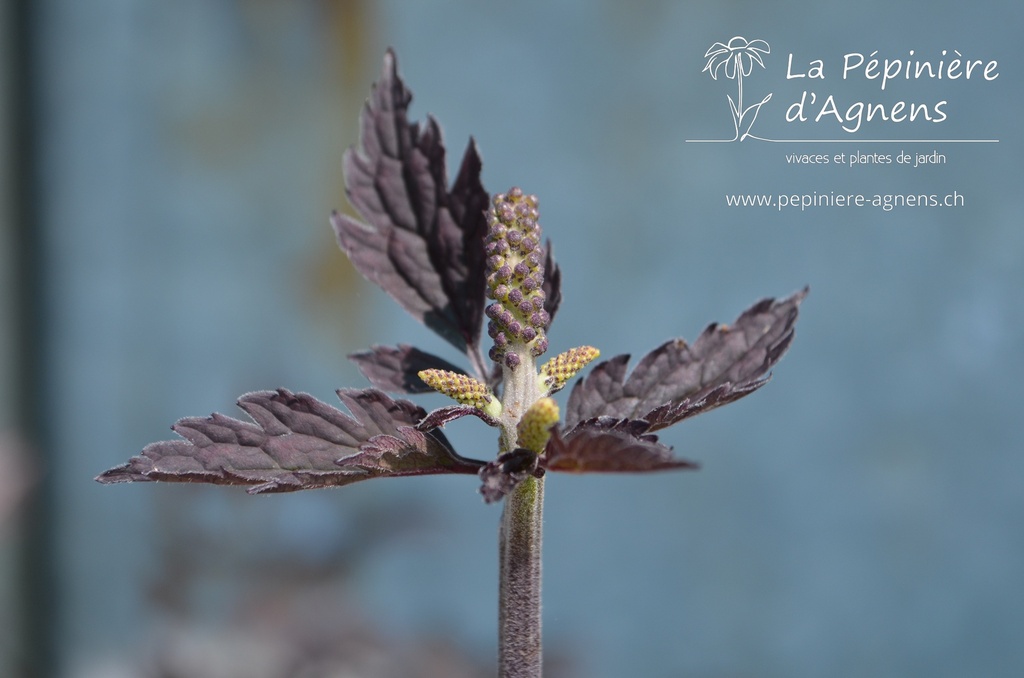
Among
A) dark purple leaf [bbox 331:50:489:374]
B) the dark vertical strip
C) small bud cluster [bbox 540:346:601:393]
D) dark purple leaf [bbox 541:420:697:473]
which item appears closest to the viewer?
dark purple leaf [bbox 541:420:697:473]

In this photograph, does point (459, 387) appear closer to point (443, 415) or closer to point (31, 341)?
point (443, 415)

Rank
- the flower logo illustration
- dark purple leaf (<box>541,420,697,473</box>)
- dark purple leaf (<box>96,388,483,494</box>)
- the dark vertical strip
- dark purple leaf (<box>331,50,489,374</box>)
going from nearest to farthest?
dark purple leaf (<box>541,420,697,473</box>), dark purple leaf (<box>96,388,483,494</box>), dark purple leaf (<box>331,50,489,374</box>), the flower logo illustration, the dark vertical strip

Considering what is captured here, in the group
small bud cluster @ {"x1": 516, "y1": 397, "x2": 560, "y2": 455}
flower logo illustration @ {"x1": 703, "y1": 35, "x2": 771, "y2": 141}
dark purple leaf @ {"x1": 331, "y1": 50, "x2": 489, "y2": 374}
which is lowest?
small bud cluster @ {"x1": 516, "y1": 397, "x2": 560, "y2": 455}

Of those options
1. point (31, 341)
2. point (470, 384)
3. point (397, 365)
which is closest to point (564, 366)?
point (470, 384)

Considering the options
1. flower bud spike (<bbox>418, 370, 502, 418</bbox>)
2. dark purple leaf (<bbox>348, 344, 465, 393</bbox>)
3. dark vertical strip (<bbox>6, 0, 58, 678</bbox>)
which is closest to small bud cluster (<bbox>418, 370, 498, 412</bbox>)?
flower bud spike (<bbox>418, 370, 502, 418</bbox>)

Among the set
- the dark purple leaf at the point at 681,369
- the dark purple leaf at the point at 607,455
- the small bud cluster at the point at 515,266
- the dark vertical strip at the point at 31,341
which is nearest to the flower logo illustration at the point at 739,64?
the dark purple leaf at the point at 681,369

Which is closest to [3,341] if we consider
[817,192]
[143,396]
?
[143,396]

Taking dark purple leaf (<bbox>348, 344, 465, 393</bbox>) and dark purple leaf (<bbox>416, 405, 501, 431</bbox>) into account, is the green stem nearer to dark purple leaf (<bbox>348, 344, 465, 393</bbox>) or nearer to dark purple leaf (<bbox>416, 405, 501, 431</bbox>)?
dark purple leaf (<bbox>416, 405, 501, 431</bbox>)

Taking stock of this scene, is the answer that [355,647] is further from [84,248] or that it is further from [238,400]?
Answer: [238,400]
